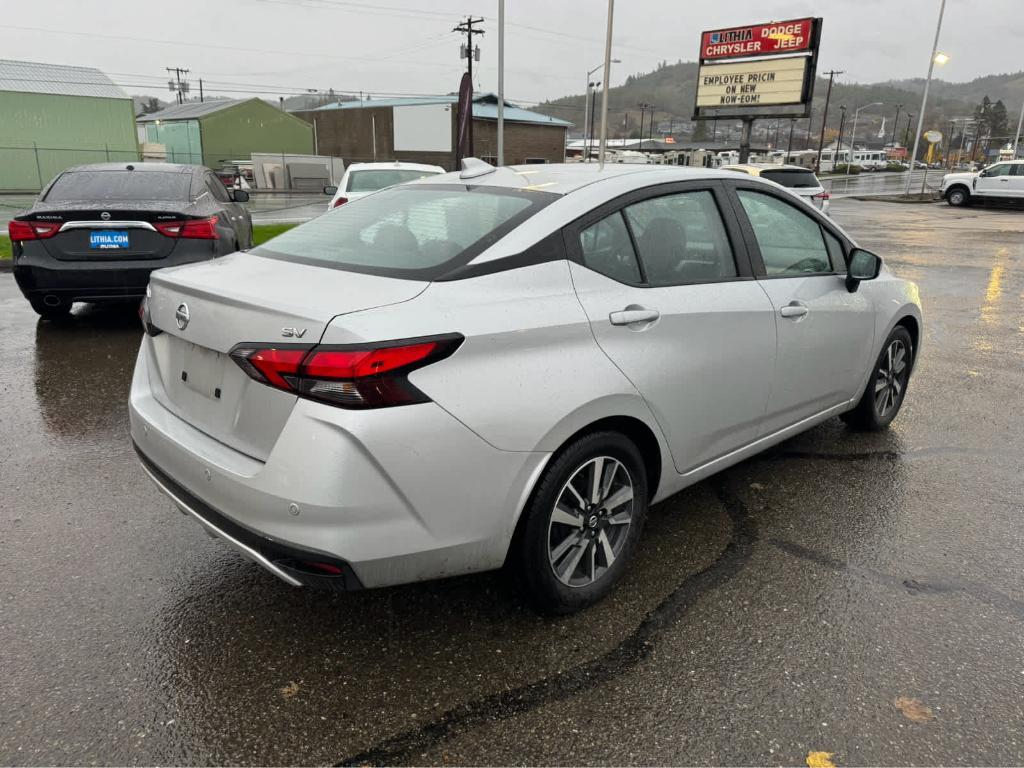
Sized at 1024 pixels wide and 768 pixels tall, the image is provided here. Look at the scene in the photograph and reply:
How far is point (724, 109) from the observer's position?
3186cm

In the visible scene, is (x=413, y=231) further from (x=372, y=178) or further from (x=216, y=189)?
(x=372, y=178)

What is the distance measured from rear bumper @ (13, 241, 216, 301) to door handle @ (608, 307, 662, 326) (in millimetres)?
5064

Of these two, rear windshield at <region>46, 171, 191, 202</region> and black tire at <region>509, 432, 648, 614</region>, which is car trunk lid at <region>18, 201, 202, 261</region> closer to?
rear windshield at <region>46, 171, 191, 202</region>

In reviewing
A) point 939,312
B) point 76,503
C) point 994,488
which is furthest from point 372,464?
point 939,312

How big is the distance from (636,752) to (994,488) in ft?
9.67

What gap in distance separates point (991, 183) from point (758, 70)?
1028 cm

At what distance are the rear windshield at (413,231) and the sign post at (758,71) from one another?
2959 cm

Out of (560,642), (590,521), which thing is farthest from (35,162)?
(560,642)

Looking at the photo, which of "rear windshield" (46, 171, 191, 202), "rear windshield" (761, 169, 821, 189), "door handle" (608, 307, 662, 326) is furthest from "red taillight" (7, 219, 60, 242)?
"rear windshield" (761, 169, 821, 189)

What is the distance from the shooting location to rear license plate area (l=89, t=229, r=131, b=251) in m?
6.45

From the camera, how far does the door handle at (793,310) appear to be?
349cm

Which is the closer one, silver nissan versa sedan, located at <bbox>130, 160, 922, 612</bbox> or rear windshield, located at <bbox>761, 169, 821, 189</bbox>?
silver nissan versa sedan, located at <bbox>130, 160, 922, 612</bbox>

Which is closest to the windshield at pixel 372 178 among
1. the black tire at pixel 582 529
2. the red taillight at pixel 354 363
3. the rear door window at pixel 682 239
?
the rear door window at pixel 682 239

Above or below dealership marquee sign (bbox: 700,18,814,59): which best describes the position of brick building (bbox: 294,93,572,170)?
below
